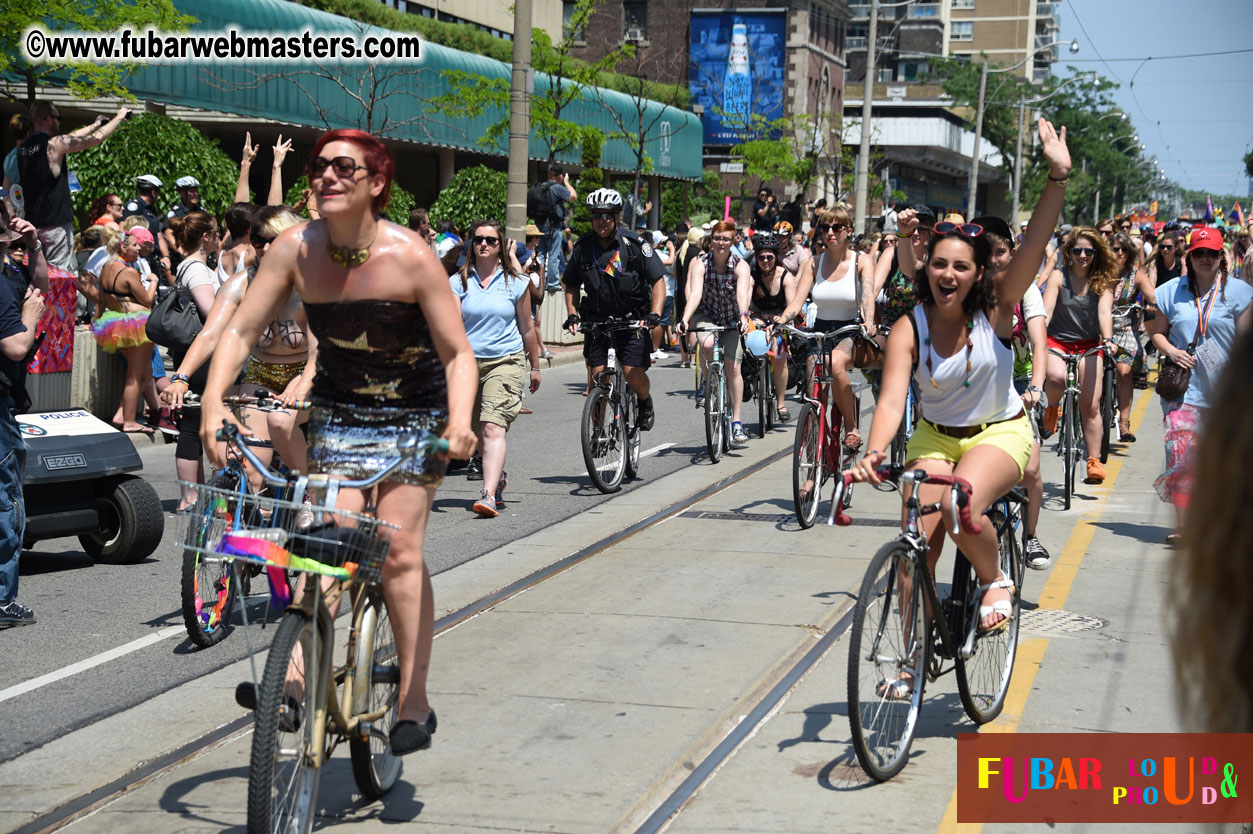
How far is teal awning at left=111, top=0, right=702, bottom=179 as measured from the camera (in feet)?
83.1

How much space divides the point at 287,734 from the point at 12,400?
11.7 feet

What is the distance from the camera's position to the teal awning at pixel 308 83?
25328 millimetres

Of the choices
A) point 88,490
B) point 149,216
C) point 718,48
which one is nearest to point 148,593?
point 88,490

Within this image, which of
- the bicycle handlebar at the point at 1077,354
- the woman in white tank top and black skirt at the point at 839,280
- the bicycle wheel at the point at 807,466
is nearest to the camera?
the bicycle wheel at the point at 807,466

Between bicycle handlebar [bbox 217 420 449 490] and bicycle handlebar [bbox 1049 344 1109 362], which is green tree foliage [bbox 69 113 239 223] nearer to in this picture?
bicycle handlebar [bbox 1049 344 1109 362]

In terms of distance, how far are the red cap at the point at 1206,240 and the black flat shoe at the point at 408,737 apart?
248 inches

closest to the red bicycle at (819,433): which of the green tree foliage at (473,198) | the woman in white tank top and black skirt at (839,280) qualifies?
the woman in white tank top and black skirt at (839,280)

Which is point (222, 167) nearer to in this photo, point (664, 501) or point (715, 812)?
point (664, 501)

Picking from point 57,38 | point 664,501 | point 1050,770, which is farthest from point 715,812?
point 57,38

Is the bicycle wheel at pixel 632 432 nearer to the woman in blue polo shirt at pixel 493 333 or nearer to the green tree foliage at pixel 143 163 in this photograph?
the woman in blue polo shirt at pixel 493 333

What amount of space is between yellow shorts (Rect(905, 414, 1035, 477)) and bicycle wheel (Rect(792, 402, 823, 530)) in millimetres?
3835

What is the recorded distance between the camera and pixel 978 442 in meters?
5.26

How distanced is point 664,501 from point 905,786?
568 cm

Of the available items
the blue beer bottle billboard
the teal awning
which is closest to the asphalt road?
the teal awning
